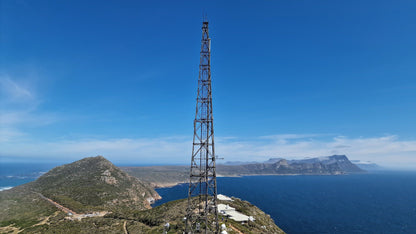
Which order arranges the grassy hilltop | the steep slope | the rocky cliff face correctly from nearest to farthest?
the grassy hilltop < the steep slope < the rocky cliff face

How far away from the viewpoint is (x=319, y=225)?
9300cm

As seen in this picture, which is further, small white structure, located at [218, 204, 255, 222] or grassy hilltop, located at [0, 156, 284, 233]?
small white structure, located at [218, 204, 255, 222]

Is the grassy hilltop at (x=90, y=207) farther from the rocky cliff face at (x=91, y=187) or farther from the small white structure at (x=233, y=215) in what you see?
the small white structure at (x=233, y=215)

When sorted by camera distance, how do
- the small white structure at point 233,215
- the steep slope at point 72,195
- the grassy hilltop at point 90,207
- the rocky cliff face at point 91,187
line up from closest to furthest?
the grassy hilltop at point 90,207 < the small white structure at point 233,215 < the steep slope at point 72,195 < the rocky cliff face at point 91,187

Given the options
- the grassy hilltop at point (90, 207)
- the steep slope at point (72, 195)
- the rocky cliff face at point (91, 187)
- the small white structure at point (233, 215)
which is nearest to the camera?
the grassy hilltop at point (90, 207)

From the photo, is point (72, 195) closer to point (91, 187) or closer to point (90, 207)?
point (91, 187)

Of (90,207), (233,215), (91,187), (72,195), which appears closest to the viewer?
(233,215)

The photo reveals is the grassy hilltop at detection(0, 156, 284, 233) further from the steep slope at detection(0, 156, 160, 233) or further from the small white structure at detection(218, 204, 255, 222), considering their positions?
the small white structure at detection(218, 204, 255, 222)

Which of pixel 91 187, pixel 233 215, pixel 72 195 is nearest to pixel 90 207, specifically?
pixel 72 195

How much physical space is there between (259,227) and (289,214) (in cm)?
7014

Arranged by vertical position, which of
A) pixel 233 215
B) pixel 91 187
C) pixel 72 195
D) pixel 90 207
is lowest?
pixel 90 207

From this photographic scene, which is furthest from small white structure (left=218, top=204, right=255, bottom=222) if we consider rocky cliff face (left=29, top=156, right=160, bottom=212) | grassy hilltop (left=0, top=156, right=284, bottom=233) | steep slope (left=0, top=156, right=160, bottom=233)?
rocky cliff face (left=29, top=156, right=160, bottom=212)

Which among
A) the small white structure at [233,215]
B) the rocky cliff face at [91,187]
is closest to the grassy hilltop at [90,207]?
the rocky cliff face at [91,187]

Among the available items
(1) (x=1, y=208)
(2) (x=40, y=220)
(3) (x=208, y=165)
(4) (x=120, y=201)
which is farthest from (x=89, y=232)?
(4) (x=120, y=201)
